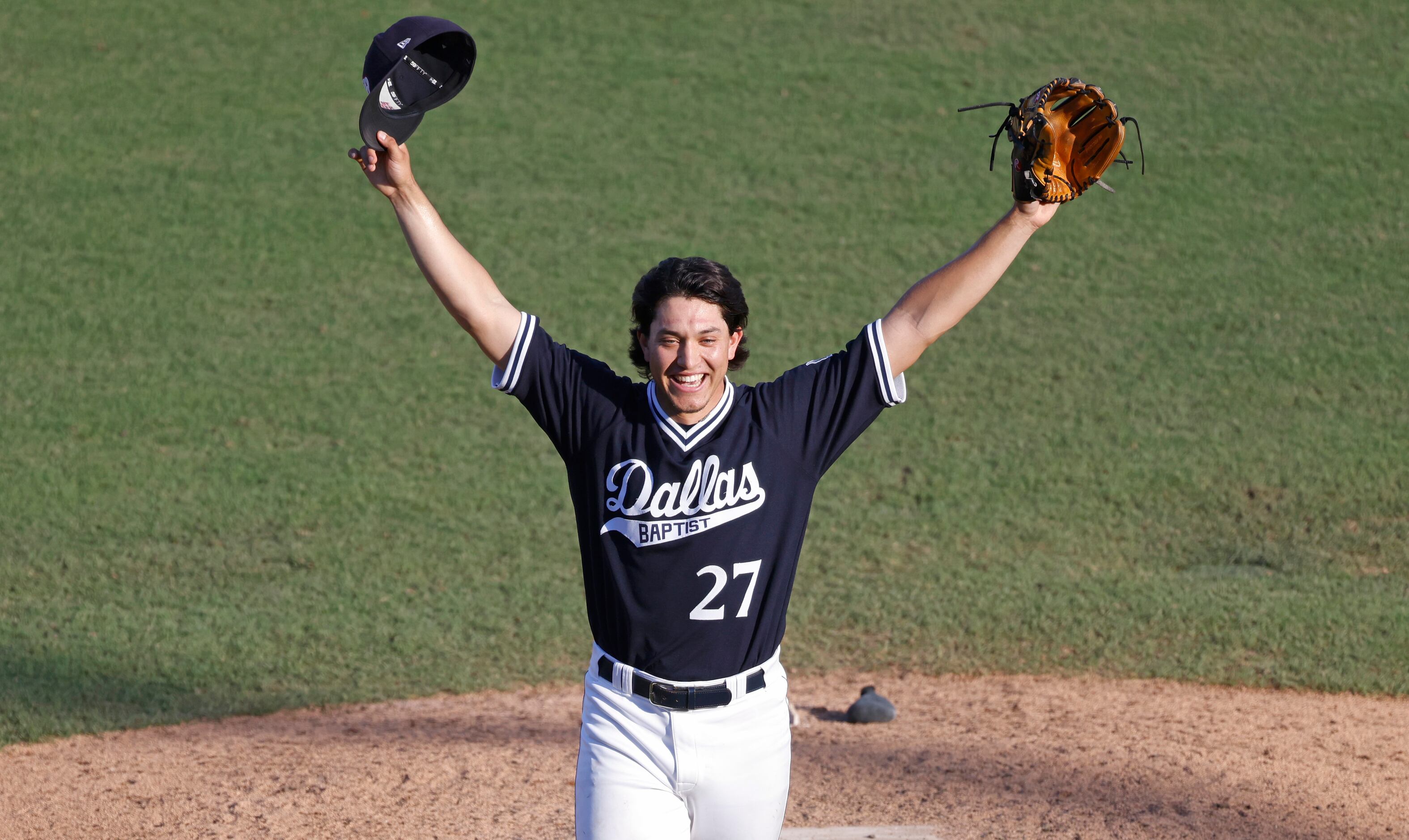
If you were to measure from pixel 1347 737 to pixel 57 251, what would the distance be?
1042cm

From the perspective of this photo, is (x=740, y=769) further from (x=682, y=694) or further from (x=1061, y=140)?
(x=1061, y=140)

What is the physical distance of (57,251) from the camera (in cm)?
1099

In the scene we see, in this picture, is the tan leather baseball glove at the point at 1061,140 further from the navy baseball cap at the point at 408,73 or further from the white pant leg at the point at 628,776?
the white pant leg at the point at 628,776

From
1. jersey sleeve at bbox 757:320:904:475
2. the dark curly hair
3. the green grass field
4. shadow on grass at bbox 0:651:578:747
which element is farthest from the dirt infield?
the dark curly hair

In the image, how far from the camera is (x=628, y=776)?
2.79 metres

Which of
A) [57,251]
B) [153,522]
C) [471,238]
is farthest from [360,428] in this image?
[57,251]

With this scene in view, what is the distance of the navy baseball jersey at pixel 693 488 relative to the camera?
2.86 metres

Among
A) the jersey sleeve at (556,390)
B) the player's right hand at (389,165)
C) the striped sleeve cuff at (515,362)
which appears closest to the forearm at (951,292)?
the jersey sleeve at (556,390)

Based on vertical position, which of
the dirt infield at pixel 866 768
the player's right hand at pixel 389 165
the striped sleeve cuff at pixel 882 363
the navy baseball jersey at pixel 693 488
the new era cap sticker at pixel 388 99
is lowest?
the dirt infield at pixel 866 768

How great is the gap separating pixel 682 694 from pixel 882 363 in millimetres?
892

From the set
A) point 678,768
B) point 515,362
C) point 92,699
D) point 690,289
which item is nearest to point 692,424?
point 690,289

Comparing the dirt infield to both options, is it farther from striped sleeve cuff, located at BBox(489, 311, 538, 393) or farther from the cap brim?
the cap brim

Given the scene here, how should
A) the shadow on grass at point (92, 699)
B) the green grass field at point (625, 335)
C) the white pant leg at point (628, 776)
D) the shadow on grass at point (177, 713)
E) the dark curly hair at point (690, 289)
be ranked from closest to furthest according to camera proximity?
the white pant leg at point (628, 776), the dark curly hair at point (690, 289), the shadow on grass at point (177, 713), the shadow on grass at point (92, 699), the green grass field at point (625, 335)

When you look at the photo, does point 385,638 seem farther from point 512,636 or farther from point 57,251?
point 57,251
